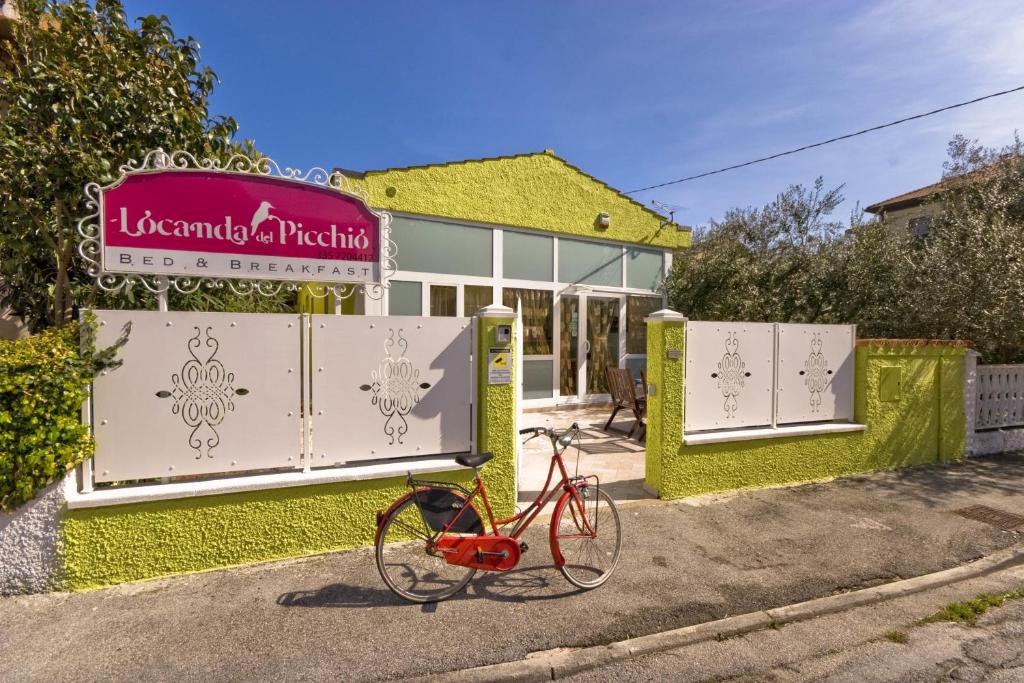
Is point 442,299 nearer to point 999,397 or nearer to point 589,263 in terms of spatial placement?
point 589,263

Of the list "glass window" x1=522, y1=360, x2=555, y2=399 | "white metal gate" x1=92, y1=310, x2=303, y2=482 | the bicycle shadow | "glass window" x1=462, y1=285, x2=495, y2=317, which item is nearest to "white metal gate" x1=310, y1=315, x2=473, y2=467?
"white metal gate" x1=92, y1=310, x2=303, y2=482

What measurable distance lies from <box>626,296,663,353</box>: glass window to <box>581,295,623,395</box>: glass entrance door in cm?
29

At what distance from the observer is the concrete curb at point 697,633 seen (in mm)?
2463

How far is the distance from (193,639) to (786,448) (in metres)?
5.29

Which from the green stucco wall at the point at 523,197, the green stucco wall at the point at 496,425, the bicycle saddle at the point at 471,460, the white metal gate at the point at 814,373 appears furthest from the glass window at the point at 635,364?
the bicycle saddle at the point at 471,460

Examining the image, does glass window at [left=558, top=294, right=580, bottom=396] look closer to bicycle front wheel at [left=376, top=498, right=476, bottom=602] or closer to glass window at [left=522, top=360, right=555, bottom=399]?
glass window at [left=522, top=360, right=555, bottom=399]

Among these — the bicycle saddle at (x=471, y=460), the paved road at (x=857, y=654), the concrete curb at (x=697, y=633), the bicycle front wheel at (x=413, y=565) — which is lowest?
the paved road at (x=857, y=654)

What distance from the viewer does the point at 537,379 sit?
31.0 feet

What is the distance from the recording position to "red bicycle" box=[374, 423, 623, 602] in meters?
3.10

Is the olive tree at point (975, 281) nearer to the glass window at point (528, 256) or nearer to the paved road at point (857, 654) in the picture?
the paved road at point (857, 654)

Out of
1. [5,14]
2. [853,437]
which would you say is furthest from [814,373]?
[5,14]

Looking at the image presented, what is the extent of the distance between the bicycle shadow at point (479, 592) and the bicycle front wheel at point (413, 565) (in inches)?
3.1

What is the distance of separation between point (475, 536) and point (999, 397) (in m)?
7.64

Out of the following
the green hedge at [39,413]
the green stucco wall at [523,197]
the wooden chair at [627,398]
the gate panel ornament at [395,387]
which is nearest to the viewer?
the green hedge at [39,413]
